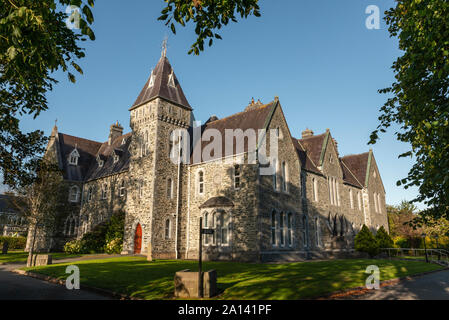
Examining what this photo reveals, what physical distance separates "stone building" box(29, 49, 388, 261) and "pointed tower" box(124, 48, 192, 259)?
0.28ft

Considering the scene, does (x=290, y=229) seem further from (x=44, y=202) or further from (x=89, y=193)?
(x=89, y=193)

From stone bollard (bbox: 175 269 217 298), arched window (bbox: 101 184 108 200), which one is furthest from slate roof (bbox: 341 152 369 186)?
stone bollard (bbox: 175 269 217 298)

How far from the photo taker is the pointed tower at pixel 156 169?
25.6 metres

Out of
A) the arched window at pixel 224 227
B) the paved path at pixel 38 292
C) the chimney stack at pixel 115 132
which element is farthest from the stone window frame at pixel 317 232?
the chimney stack at pixel 115 132

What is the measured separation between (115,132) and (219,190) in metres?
23.2

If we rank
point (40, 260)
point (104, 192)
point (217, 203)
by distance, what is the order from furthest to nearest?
point (104, 192) < point (217, 203) < point (40, 260)

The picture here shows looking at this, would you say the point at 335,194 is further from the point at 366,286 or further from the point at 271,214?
the point at 366,286

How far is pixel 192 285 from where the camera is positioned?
32.8 ft

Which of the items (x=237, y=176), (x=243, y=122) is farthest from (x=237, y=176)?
(x=243, y=122)

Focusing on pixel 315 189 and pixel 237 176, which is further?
pixel 315 189

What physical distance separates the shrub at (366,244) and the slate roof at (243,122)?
15492mm

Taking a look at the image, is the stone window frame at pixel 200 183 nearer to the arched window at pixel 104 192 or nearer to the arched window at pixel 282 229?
the arched window at pixel 282 229

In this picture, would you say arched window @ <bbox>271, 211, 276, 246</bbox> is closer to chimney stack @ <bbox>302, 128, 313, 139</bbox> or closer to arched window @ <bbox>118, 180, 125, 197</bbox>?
arched window @ <bbox>118, 180, 125, 197</bbox>
